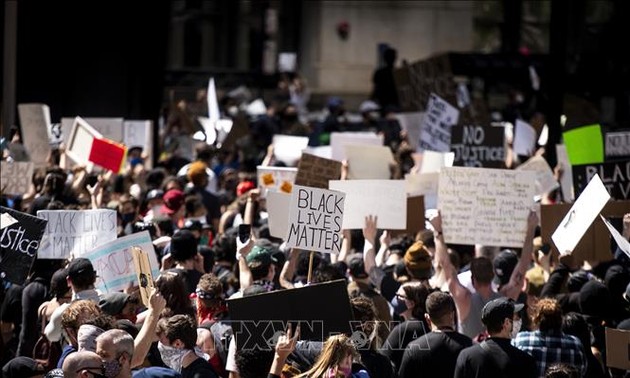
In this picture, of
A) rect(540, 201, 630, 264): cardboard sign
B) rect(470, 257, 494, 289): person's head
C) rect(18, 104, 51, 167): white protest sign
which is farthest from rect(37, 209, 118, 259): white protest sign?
rect(18, 104, 51, 167): white protest sign

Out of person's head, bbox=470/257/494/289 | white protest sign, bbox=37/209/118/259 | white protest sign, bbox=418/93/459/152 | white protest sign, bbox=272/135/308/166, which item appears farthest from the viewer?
white protest sign, bbox=272/135/308/166

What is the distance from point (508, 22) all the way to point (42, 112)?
50.0 ft

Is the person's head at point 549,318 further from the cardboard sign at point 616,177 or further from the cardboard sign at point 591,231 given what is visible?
the cardboard sign at point 616,177

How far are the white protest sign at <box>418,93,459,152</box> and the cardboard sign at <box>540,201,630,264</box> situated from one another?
5290 millimetres

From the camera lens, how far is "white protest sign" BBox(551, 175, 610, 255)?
922 cm

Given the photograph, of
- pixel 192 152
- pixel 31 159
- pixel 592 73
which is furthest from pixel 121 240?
pixel 592 73

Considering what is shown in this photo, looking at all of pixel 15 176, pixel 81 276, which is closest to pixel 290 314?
pixel 81 276

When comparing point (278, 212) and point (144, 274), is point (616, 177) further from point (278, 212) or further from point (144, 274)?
point (144, 274)

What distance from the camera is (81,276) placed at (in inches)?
349

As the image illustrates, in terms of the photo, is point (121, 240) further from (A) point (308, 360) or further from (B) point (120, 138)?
(B) point (120, 138)

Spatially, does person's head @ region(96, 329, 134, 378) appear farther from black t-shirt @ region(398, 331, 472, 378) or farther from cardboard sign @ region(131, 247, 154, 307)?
black t-shirt @ region(398, 331, 472, 378)

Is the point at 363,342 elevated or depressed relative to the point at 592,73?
depressed

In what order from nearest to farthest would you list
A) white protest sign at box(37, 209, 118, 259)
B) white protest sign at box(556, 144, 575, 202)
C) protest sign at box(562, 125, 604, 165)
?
1. white protest sign at box(37, 209, 118, 259)
2. protest sign at box(562, 125, 604, 165)
3. white protest sign at box(556, 144, 575, 202)

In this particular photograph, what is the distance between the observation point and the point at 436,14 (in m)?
31.3
